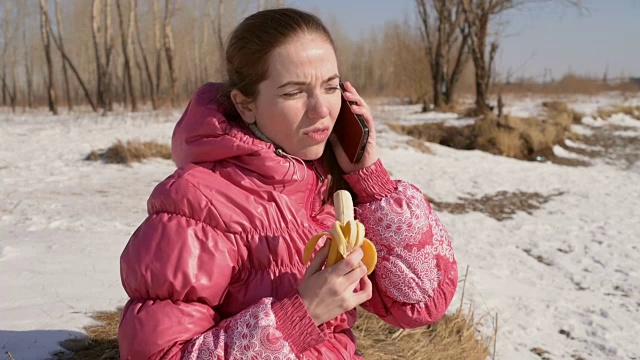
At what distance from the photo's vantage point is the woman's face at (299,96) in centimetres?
132

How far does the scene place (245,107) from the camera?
140 cm

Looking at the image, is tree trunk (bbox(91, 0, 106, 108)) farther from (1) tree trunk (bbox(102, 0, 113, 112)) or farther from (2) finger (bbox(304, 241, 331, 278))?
(2) finger (bbox(304, 241, 331, 278))

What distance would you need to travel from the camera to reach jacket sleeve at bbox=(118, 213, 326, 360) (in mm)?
1119

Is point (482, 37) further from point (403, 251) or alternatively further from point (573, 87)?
point (573, 87)

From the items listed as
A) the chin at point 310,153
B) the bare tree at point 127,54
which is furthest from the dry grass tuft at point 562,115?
the chin at point 310,153

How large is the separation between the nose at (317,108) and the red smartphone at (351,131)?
0.14 metres

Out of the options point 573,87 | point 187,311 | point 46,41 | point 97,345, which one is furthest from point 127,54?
point 573,87

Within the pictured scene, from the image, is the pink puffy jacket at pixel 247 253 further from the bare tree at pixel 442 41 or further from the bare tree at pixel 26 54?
the bare tree at pixel 26 54

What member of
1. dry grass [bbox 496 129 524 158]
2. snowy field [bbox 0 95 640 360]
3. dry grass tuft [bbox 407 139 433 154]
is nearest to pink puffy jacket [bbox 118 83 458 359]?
snowy field [bbox 0 95 640 360]

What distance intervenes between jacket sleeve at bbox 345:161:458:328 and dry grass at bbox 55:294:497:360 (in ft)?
3.05

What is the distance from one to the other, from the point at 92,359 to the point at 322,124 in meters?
1.41

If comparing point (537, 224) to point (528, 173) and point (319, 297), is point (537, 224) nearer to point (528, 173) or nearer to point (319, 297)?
point (528, 173)

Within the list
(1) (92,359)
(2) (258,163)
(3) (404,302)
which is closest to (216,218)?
(2) (258,163)

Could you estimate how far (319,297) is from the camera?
1.15 meters
